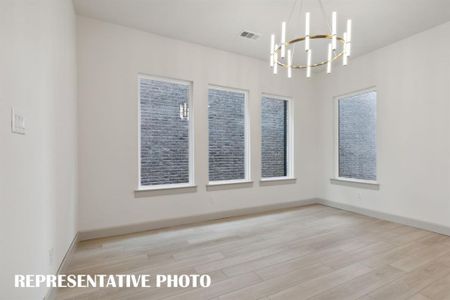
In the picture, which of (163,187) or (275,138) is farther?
(275,138)

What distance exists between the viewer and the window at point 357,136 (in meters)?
4.40

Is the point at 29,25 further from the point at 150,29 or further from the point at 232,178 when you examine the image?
the point at 232,178

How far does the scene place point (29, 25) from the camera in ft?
4.90

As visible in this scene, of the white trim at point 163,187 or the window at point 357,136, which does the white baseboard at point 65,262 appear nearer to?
the white trim at point 163,187

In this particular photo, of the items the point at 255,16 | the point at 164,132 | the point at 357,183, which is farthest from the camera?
the point at 357,183

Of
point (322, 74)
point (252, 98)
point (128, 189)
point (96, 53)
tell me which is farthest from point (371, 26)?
point (128, 189)

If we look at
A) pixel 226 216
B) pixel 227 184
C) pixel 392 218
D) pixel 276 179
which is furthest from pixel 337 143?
pixel 226 216

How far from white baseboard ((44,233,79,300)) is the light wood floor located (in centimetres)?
8

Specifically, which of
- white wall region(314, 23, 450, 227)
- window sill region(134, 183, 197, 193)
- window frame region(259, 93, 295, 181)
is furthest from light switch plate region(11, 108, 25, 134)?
white wall region(314, 23, 450, 227)

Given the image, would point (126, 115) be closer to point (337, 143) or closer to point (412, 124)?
point (337, 143)

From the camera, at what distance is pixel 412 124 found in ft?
12.2

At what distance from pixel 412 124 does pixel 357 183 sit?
142 centimetres

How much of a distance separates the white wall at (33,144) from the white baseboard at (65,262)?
3.5 inches

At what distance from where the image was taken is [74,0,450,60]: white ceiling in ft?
9.75
